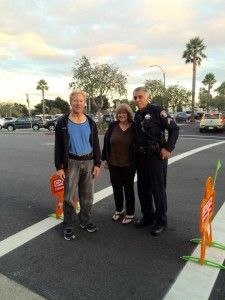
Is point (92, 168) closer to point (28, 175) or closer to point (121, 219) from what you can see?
point (121, 219)

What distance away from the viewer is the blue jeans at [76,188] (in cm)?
409

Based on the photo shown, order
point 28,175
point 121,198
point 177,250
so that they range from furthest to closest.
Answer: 1. point 28,175
2. point 121,198
3. point 177,250

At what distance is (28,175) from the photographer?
26.8 feet

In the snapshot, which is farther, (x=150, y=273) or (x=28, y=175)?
(x=28, y=175)

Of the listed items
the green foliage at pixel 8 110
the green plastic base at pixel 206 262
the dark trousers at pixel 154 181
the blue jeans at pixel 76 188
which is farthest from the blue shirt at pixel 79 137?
the green foliage at pixel 8 110

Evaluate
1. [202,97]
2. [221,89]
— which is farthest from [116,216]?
[221,89]

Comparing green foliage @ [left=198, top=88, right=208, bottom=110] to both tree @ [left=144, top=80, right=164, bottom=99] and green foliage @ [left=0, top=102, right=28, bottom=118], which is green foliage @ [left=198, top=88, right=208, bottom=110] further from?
green foliage @ [left=0, top=102, right=28, bottom=118]

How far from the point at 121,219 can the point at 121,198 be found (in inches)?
12.8

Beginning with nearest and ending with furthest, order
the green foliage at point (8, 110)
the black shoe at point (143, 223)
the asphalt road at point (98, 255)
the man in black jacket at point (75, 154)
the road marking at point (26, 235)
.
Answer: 1. the asphalt road at point (98, 255)
2. the road marking at point (26, 235)
3. the man in black jacket at point (75, 154)
4. the black shoe at point (143, 223)
5. the green foliage at point (8, 110)

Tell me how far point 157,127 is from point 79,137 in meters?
1.01

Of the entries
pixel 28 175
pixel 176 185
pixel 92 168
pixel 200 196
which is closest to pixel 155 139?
pixel 92 168

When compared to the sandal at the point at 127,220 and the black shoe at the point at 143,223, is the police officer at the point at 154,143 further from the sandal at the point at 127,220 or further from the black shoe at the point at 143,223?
the sandal at the point at 127,220

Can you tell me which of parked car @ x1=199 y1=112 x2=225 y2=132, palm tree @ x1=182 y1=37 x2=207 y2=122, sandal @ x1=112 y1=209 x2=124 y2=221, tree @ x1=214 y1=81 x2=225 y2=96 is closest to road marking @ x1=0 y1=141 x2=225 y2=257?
sandal @ x1=112 y1=209 x2=124 y2=221

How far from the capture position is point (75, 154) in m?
4.07
